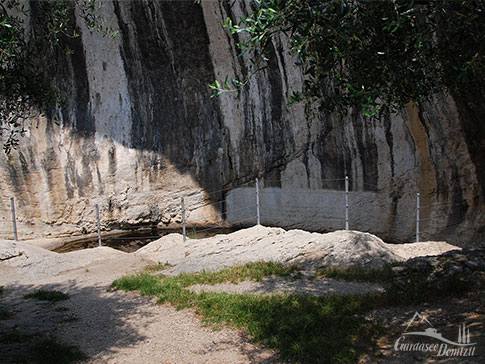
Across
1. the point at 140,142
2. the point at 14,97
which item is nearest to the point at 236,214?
the point at 140,142

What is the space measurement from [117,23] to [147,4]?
1.21 metres

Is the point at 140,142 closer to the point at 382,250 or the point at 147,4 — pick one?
the point at 147,4

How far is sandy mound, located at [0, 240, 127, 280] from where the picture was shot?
8.52 m

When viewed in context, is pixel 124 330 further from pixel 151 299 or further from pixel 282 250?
pixel 282 250

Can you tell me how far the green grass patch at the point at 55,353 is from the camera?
13.5ft

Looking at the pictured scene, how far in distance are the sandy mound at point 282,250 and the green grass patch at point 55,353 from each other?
3.52 metres

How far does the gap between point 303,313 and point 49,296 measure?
4151 mm

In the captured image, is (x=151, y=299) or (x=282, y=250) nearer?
(x=151, y=299)

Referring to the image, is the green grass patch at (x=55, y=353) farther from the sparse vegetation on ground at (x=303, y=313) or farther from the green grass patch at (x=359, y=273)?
the green grass patch at (x=359, y=273)

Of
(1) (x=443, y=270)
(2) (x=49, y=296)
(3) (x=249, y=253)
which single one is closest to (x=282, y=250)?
(3) (x=249, y=253)

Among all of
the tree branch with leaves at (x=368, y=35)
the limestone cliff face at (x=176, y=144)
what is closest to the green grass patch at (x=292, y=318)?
the tree branch with leaves at (x=368, y=35)

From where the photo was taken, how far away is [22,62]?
4953mm

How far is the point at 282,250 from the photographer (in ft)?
27.0

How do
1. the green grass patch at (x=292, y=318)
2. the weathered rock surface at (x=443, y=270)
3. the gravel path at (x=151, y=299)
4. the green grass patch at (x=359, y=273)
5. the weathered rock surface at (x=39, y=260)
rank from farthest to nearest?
the weathered rock surface at (x=39, y=260)
the green grass patch at (x=359, y=273)
the weathered rock surface at (x=443, y=270)
the gravel path at (x=151, y=299)
the green grass patch at (x=292, y=318)
